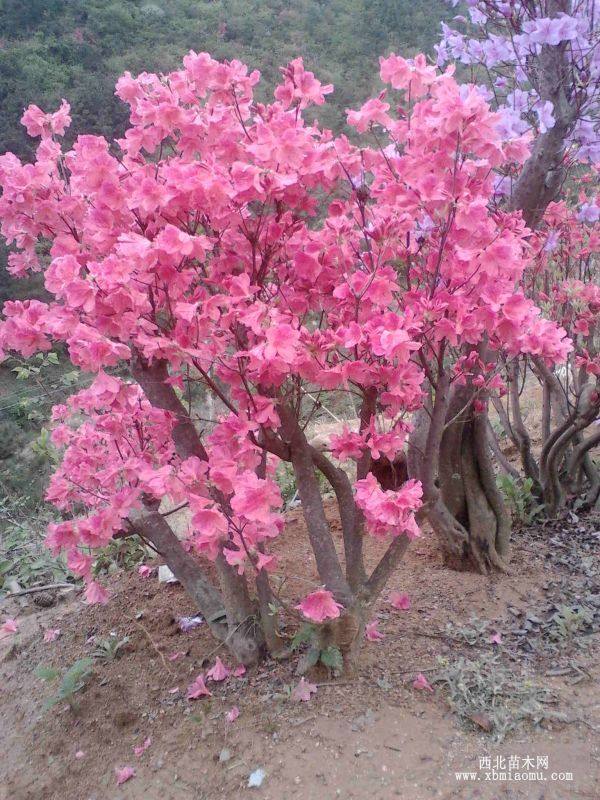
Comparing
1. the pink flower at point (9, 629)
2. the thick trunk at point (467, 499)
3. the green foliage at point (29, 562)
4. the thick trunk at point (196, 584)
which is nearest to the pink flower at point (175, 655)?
the thick trunk at point (196, 584)

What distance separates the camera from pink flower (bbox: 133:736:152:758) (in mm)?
1776

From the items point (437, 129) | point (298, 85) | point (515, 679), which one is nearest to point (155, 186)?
point (298, 85)

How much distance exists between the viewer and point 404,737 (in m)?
1.66

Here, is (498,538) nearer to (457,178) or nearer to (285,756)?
(285,756)

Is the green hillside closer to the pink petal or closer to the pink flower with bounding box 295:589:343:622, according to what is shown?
the pink petal

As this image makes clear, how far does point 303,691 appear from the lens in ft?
6.00

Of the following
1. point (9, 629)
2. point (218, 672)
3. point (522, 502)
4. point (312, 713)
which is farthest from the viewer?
point (522, 502)

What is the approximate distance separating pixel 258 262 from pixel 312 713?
140cm

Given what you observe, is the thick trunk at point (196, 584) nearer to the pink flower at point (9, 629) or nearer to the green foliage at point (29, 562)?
the pink flower at point (9, 629)

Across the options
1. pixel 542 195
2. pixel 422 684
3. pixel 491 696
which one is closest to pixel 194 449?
pixel 422 684

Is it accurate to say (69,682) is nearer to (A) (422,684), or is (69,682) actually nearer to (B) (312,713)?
(B) (312,713)

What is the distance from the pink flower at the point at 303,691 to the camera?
71.7 inches

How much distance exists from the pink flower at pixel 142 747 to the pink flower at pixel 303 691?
0.48 meters

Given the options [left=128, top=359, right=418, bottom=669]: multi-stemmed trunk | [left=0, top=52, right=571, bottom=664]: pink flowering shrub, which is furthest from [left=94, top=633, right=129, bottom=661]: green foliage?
[left=0, top=52, right=571, bottom=664]: pink flowering shrub
